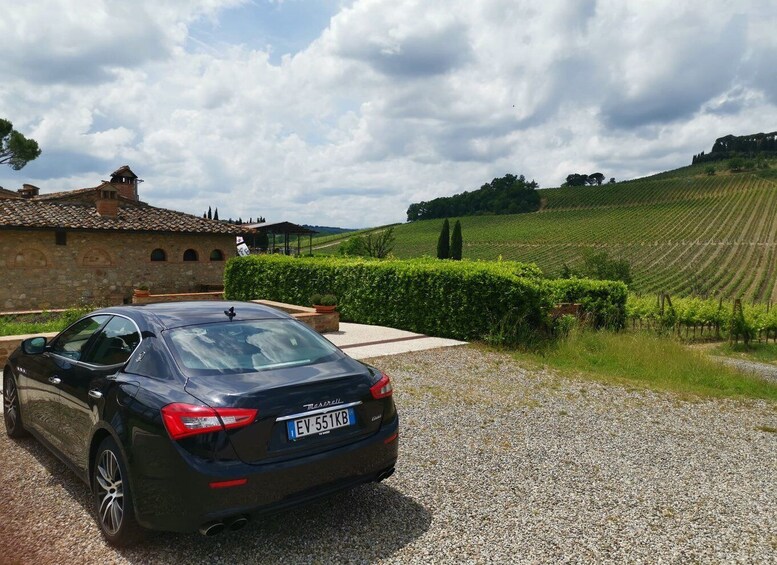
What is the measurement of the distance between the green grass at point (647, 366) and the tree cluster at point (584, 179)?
144 m

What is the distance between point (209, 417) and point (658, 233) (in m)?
76.1

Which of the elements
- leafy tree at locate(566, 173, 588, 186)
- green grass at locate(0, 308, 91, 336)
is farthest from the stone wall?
leafy tree at locate(566, 173, 588, 186)

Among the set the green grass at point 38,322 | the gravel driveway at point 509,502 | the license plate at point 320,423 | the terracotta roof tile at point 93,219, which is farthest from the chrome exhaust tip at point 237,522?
the terracotta roof tile at point 93,219

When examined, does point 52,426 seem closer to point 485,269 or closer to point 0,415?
point 0,415

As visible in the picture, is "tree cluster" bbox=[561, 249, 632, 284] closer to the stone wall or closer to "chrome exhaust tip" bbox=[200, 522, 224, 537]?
the stone wall

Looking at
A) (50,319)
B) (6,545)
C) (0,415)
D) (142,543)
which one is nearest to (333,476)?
(142,543)

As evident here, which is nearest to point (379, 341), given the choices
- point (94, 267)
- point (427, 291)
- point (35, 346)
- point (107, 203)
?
point (427, 291)

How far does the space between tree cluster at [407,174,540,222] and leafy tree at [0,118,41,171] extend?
79160 millimetres

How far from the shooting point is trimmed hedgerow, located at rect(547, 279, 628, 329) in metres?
16.1

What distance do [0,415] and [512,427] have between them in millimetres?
5939

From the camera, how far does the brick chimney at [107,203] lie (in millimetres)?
24344

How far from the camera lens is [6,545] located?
130 inches

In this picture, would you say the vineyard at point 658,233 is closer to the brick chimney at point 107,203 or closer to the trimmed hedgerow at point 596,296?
the trimmed hedgerow at point 596,296

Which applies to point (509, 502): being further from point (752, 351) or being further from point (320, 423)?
point (752, 351)
